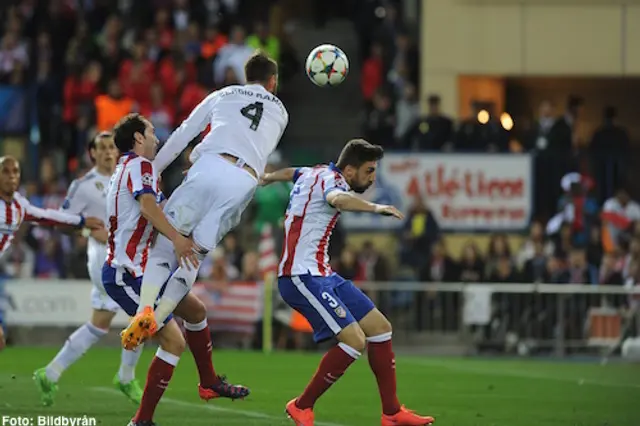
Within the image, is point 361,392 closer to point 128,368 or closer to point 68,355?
point 128,368

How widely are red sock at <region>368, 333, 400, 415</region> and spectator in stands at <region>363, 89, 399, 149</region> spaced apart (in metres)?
15.4

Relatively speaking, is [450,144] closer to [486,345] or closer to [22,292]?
[486,345]

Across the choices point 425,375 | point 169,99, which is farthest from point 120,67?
point 425,375

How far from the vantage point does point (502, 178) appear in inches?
1055

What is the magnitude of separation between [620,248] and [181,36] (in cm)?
956

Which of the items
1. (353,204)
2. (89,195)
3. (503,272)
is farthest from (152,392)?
(503,272)

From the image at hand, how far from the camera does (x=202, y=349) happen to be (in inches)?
501

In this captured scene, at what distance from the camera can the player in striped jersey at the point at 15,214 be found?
14562 mm

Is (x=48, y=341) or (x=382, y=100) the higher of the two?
(x=382, y=100)

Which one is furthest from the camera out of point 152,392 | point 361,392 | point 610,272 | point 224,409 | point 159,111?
point 159,111

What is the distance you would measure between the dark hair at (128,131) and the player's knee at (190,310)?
4.15ft

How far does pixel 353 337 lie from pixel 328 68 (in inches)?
108

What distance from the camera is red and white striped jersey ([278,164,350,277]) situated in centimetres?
1214

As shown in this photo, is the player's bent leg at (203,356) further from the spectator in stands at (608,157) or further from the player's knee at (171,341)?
the spectator in stands at (608,157)
